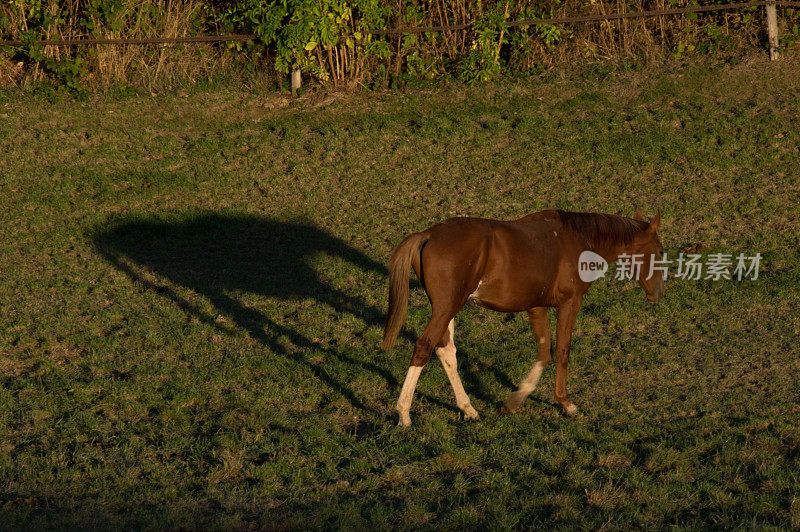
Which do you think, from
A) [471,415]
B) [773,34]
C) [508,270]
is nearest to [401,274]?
[508,270]

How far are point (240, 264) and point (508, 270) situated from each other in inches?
225

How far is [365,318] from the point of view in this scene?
10.3m

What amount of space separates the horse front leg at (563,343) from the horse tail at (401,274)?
1574mm

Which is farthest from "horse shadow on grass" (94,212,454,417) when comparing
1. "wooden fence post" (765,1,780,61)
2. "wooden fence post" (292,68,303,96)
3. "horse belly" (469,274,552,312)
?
"wooden fence post" (765,1,780,61)

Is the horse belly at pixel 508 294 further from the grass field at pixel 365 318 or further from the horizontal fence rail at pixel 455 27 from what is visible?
the horizontal fence rail at pixel 455 27

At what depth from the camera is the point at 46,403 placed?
24.8 feet

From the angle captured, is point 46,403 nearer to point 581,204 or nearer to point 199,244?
point 199,244

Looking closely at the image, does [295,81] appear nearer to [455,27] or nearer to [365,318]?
[455,27]

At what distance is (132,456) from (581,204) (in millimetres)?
8830

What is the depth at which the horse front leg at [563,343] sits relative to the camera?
25.1 ft

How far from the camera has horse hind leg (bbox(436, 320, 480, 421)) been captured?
743 centimetres

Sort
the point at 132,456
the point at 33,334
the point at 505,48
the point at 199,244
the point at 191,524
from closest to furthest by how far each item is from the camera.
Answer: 1. the point at 191,524
2. the point at 132,456
3. the point at 33,334
4. the point at 199,244
5. the point at 505,48

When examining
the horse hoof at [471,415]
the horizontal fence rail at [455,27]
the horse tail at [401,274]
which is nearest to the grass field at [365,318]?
the horse hoof at [471,415]

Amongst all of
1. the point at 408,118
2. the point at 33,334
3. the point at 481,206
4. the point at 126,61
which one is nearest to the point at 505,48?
the point at 408,118
